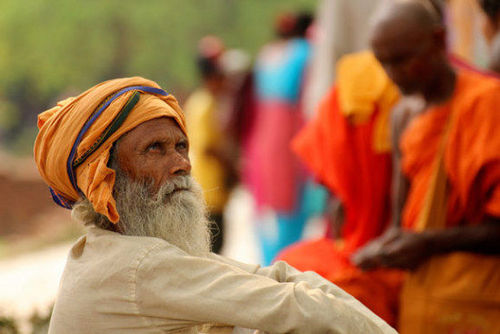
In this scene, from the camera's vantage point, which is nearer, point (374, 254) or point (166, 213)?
point (166, 213)

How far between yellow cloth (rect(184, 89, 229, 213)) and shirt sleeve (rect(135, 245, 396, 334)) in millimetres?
4871

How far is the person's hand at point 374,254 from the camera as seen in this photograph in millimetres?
3607

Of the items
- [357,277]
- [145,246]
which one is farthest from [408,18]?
[145,246]

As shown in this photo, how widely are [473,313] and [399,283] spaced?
54cm

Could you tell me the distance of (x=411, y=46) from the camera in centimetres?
355

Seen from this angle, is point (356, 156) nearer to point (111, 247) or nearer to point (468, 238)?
point (468, 238)

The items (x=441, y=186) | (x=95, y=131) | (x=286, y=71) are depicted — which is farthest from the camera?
(x=286, y=71)

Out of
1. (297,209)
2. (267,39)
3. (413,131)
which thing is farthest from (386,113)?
(267,39)

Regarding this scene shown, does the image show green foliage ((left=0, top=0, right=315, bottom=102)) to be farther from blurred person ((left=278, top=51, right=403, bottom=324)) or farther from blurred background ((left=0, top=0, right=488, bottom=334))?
blurred person ((left=278, top=51, right=403, bottom=324))


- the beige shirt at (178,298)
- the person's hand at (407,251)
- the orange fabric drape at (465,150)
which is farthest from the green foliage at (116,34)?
the beige shirt at (178,298)

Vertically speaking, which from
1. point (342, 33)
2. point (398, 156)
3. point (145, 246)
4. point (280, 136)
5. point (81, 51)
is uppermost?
point (342, 33)

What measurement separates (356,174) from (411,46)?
1057 millimetres

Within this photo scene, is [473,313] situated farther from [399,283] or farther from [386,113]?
[386,113]

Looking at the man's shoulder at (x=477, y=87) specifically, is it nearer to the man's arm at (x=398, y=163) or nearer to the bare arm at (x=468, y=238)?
the man's arm at (x=398, y=163)
